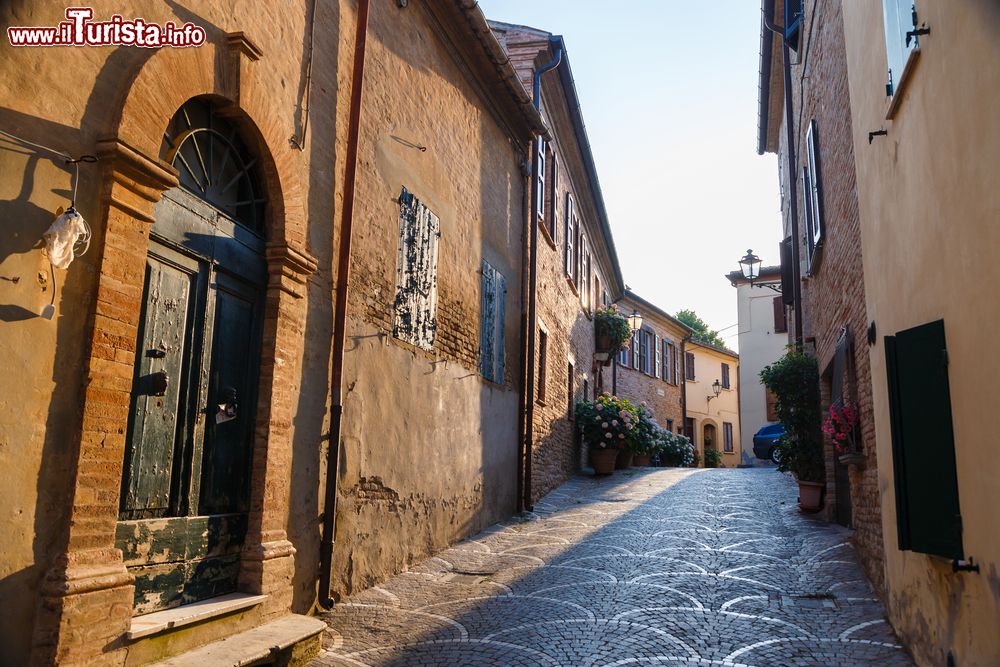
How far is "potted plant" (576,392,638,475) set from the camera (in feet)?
51.6

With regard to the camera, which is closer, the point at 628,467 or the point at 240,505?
the point at 240,505

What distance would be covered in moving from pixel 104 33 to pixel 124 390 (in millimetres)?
1710

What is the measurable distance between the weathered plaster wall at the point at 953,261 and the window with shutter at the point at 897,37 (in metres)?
0.13

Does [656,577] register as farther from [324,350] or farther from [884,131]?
[884,131]

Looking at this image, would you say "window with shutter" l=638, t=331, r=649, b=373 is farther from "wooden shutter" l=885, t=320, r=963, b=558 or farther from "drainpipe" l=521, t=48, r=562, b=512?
"wooden shutter" l=885, t=320, r=963, b=558

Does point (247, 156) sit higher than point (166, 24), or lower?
lower

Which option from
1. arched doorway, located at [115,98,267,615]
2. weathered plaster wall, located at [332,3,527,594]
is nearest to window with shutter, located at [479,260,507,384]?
weathered plaster wall, located at [332,3,527,594]

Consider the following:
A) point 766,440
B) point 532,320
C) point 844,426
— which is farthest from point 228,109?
point 766,440

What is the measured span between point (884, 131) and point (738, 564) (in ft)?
13.4

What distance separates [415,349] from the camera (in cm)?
743

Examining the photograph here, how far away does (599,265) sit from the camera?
73.0 feet

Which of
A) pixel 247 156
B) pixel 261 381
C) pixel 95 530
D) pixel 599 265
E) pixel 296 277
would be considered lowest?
pixel 95 530

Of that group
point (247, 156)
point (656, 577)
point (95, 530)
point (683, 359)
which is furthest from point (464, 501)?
point (683, 359)

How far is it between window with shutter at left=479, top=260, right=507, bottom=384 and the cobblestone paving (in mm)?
1959
